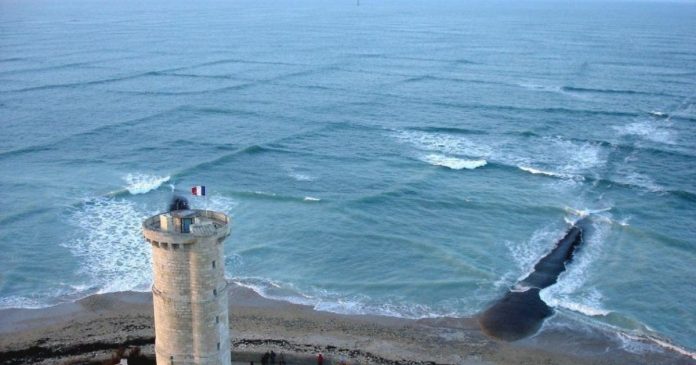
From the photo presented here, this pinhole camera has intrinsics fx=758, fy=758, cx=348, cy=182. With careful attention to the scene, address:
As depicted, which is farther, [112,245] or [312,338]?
[112,245]

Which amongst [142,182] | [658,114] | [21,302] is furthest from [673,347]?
[658,114]

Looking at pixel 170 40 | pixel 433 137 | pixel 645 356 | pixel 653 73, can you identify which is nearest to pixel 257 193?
pixel 433 137

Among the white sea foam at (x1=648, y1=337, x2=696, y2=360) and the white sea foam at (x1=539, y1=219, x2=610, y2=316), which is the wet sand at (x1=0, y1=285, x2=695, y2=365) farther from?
the white sea foam at (x1=539, y1=219, x2=610, y2=316)

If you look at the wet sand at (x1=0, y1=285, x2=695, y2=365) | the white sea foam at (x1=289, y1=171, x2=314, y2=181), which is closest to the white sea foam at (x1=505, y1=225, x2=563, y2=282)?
the wet sand at (x1=0, y1=285, x2=695, y2=365)

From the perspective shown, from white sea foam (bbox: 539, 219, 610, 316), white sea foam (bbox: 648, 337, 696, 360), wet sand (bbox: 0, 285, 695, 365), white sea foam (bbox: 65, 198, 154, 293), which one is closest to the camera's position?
wet sand (bbox: 0, 285, 695, 365)

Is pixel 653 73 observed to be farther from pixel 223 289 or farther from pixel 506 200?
pixel 223 289

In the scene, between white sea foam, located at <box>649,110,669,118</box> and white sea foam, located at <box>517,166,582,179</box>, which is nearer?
white sea foam, located at <box>517,166,582,179</box>

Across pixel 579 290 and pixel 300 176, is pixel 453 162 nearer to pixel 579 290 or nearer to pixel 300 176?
pixel 300 176

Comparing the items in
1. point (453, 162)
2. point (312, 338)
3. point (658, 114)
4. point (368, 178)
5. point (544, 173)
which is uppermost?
point (658, 114)
